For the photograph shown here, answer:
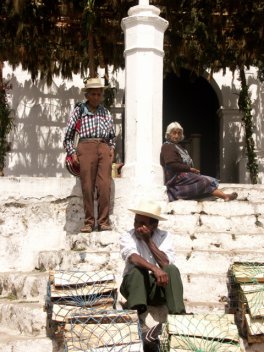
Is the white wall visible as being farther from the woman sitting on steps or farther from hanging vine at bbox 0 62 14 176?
the woman sitting on steps

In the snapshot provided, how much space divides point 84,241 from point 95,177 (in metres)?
0.70

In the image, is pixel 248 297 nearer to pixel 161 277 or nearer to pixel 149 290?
pixel 161 277

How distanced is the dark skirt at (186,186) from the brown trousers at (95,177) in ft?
3.56

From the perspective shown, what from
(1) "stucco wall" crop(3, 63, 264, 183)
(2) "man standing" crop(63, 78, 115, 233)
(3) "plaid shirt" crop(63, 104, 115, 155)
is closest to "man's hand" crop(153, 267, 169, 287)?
(2) "man standing" crop(63, 78, 115, 233)

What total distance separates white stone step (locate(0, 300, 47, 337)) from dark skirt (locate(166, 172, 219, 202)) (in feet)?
8.36

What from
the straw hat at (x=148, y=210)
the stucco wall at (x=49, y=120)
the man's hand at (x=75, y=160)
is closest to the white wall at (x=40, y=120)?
the stucco wall at (x=49, y=120)

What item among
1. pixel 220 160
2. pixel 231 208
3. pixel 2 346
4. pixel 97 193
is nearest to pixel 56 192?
pixel 97 193

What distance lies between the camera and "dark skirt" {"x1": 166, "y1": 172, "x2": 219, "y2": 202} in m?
8.28

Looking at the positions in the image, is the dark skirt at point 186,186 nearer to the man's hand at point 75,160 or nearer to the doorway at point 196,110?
the man's hand at point 75,160

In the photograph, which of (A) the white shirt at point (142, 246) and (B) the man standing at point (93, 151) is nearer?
(A) the white shirt at point (142, 246)

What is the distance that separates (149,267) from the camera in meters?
5.67

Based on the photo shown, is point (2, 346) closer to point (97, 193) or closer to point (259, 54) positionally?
point (97, 193)

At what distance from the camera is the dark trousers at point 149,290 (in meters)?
5.61

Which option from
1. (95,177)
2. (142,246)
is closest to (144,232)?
(142,246)
